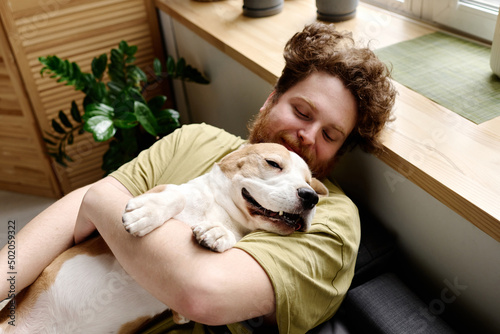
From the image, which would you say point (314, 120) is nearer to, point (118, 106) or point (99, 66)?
point (118, 106)

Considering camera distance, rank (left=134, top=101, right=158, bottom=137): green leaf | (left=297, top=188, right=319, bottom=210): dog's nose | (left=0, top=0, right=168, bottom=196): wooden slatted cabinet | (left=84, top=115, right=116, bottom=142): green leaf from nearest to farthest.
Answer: (left=297, top=188, right=319, bottom=210): dog's nose → (left=84, top=115, right=116, bottom=142): green leaf → (left=134, top=101, right=158, bottom=137): green leaf → (left=0, top=0, right=168, bottom=196): wooden slatted cabinet

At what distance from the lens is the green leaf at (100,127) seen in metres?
1.74

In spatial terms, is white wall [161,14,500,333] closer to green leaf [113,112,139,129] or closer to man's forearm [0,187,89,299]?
green leaf [113,112,139,129]

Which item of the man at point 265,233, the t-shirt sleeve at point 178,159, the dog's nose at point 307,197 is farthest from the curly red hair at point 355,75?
the dog's nose at point 307,197

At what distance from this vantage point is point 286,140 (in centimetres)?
121

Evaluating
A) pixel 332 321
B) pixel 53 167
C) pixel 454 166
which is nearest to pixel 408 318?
pixel 332 321

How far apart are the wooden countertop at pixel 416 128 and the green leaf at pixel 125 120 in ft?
1.56

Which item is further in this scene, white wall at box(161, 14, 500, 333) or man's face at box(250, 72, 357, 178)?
man's face at box(250, 72, 357, 178)

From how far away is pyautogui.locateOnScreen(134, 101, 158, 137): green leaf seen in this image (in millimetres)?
1847

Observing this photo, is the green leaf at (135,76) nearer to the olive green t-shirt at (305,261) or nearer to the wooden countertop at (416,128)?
the wooden countertop at (416,128)

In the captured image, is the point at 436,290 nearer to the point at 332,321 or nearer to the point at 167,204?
the point at 332,321

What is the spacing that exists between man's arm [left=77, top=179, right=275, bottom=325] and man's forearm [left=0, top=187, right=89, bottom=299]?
32cm

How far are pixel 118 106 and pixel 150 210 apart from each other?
3.43 ft

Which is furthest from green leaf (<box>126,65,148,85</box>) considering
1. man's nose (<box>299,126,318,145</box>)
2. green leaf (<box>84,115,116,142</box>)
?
man's nose (<box>299,126,318,145</box>)
